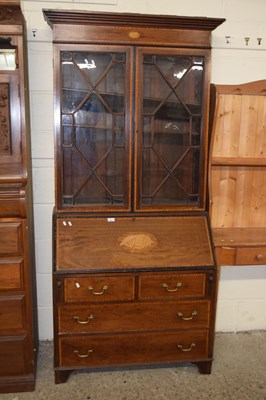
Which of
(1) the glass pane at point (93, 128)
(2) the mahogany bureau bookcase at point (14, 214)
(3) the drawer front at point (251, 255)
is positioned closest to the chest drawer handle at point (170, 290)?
(3) the drawer front at point (251, 255)

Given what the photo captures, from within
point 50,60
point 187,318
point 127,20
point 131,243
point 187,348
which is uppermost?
point 127,20

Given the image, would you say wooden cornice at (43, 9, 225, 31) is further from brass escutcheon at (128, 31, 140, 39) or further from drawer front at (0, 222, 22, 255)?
drawer front at (0, 222, 22, 255)

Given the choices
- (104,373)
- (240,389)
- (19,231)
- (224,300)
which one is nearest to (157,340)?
(104,373)

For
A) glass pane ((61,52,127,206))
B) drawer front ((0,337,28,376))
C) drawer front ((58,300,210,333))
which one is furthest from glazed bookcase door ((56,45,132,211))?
drawer front ((0,337,28,376))

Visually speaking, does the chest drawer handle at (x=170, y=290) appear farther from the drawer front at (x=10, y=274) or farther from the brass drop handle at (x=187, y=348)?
the drawer front at (x=10, y=274)

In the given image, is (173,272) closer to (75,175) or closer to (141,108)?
(75,175)

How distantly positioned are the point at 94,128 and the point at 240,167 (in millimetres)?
1098

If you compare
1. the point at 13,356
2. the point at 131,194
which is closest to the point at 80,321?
the point at 13,356

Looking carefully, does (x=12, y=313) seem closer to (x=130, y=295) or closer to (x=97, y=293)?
(x=97, y=293)

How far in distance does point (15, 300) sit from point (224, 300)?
158cm

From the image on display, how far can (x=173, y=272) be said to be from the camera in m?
2.09

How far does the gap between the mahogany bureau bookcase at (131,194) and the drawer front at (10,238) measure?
229 millimetres

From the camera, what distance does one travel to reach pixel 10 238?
1949 mm

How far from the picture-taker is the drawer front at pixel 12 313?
201 cm
